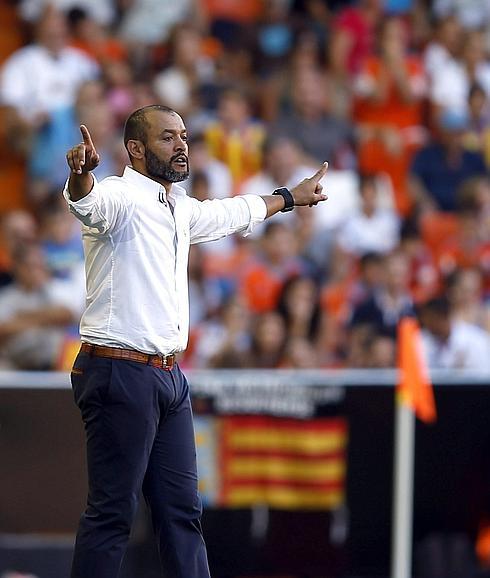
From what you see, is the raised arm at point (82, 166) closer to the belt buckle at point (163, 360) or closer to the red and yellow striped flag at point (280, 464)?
the belt buckle at point (163, 360)

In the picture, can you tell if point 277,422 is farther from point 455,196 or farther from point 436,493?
point 455,196

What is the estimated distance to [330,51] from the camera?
13.3 m

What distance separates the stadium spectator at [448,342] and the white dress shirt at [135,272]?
17.1 ft

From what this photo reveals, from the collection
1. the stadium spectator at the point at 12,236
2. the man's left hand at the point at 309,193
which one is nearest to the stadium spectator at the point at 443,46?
the stadium spectator at the point at 12,236

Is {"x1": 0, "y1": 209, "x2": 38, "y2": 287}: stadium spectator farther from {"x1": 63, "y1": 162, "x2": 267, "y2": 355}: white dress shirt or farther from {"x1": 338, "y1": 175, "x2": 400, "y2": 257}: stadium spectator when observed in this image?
{"x1": 63, "y1": 162, "x2": 267, "y2": 355}: white dress shirt

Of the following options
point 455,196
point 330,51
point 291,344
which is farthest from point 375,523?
point 330,51

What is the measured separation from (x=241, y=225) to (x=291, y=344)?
4.23 meters

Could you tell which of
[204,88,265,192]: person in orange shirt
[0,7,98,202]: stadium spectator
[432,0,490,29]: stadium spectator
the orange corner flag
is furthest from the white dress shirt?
[432,0,490,29]: stadium spectator

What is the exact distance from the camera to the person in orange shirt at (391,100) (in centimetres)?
1282

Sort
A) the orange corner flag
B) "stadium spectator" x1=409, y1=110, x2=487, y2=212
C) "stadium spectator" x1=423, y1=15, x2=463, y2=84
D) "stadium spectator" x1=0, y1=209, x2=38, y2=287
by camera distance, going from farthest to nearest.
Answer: "stadium spectator" x1=423, y1=15, x2=463, y2=84
"stadium spectator" x1=409, y1=110, x2=487, y2=212
"stadium spectator" x1=0, y1=209, x2=38, y2=287
the orange corner flag

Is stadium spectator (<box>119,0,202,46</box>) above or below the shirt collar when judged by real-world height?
above

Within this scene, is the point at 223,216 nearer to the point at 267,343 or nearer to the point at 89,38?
the point at 267,343

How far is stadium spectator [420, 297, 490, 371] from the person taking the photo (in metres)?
10.4

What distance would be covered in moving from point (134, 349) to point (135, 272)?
0.96 ft
